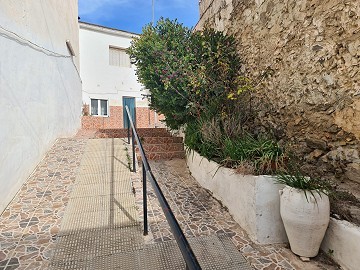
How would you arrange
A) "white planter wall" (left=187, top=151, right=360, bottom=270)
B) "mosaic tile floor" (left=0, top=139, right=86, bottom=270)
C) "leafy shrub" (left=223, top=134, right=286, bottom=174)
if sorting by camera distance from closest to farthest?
"white planter wall" (left=187, top=151, right=360, bottom=270)
"mosaic tile floor" (left=0, top=139, right=86, bottom=270)
"leafy shrub" (left=223, top=134, right=286, bottom=174)

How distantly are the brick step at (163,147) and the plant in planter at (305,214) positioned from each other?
3647 millimetres

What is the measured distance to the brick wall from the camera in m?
9.91

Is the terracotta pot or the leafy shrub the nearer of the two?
the terracotta pot

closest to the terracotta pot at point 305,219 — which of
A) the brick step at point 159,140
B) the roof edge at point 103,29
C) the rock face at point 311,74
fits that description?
the rock face at point 311,74

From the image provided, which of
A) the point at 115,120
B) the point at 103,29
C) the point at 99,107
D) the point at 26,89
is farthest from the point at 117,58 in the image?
the point at 26,89

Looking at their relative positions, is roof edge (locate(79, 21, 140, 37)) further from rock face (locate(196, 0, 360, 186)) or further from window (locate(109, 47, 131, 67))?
rock face (locate(196, 0, 360, 186))

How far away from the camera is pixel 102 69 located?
38.2ft

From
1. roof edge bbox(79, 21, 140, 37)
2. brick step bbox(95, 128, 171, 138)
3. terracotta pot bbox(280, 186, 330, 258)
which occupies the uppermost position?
roof edge bbox(79, 21, 140, 37)

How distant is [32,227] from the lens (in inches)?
97.5

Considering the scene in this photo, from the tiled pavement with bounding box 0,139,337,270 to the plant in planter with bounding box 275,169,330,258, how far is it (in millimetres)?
155

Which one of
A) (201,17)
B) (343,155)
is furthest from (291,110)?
(201,17)

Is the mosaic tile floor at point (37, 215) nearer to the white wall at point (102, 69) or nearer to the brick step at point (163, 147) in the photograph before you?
the brick step at point (163, 147)

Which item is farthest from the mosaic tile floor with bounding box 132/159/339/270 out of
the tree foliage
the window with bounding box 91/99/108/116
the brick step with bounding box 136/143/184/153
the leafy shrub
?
the window with bounding box 91/99/108/116

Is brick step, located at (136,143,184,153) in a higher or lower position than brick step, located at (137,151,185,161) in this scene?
higher
